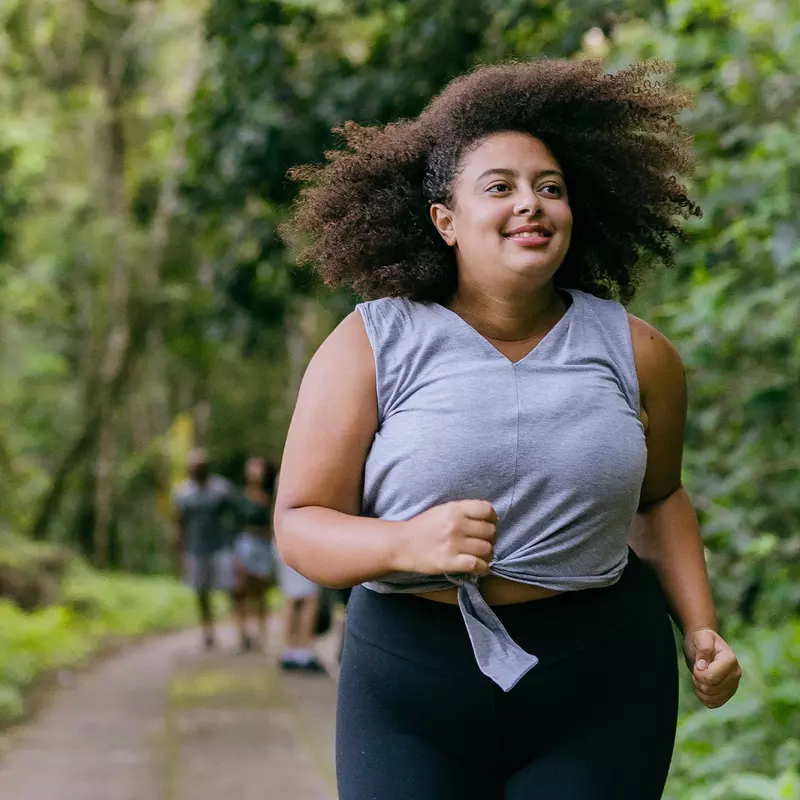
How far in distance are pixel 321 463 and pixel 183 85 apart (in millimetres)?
17562

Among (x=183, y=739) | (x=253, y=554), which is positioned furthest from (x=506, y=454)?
(x=253, y=554)

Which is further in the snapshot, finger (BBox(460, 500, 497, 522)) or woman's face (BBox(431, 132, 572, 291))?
woman's face (BBox(431, 132, 572, 291))

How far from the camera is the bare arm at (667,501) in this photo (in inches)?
90.0

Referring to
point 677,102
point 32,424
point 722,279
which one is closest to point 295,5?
point 722,279

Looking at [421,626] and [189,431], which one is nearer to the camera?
[421,626]

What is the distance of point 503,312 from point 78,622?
44.0 ft

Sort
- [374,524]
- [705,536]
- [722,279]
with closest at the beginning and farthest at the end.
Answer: [374,524]
[722,279]
[705,536]

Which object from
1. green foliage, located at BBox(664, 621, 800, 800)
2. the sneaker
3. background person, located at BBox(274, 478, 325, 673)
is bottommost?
the sneaker

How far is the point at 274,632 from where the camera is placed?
1580 cm

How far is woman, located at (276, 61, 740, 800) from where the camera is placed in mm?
2039

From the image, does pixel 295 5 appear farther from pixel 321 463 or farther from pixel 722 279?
pixel 321 463

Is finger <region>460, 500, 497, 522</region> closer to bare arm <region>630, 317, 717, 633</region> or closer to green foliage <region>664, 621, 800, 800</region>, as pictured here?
bare arm <region>630, 317, 717, 633</region>

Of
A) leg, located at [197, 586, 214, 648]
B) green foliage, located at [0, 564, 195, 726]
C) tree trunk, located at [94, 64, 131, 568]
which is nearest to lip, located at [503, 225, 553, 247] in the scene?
green foliage, located at [0, 564, 195, 726]

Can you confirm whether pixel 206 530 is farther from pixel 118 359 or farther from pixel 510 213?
pixel 510 213
